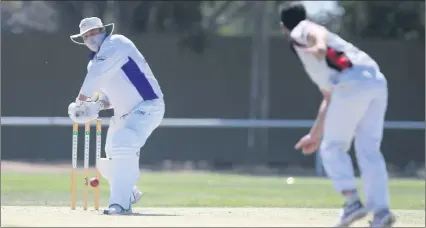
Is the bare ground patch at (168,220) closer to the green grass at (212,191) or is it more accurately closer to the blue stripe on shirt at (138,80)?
the blue stripe on shirt at (138,80)

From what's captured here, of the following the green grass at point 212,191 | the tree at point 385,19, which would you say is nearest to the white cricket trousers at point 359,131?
the green grass at point 212,191

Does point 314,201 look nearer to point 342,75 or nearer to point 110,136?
point 110,136

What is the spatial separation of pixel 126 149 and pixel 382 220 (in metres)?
2.88

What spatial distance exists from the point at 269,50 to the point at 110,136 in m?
17.2

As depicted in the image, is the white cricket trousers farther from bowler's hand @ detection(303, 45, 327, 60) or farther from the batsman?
the batsman

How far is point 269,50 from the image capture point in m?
27.8

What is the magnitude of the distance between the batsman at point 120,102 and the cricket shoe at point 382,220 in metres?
2.73

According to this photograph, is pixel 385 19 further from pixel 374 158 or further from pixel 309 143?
pixel 374 158

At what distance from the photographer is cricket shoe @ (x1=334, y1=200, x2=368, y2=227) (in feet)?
28.2

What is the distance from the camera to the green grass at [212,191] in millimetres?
14875

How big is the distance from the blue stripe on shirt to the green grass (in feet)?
11.2

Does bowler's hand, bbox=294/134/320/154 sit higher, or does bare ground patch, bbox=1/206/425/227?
bowler's hand, bbox=294/134/320/154

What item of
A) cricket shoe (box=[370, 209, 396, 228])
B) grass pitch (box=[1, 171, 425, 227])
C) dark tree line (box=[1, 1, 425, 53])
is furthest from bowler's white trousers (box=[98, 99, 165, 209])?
dark tree line (box=[1, 1, 425, 53])

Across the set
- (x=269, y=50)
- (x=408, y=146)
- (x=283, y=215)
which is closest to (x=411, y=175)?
(x=408, y=146)
